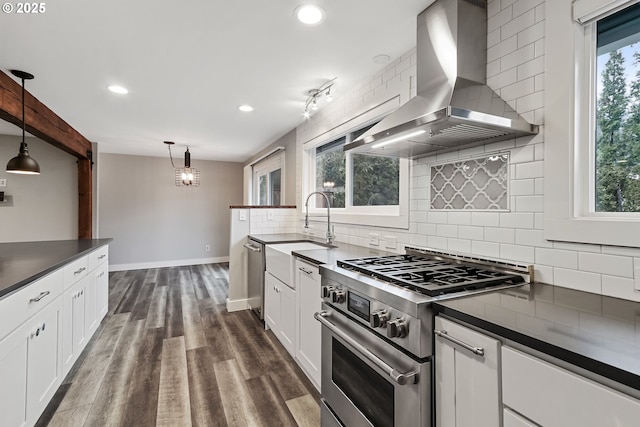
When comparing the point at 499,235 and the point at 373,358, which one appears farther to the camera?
the point at 499,235

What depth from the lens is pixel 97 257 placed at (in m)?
2.94

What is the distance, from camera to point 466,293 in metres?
1.16

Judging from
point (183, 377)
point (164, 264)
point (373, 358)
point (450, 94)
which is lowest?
point (183, 377)

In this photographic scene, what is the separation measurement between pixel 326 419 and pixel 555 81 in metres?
1.99

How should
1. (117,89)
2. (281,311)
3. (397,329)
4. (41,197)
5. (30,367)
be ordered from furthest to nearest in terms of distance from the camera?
1. (41,197)
2. (117,89)
3. (281,311)
4. (30,367)
5. (397,329)

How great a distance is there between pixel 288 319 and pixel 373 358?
1320 mm

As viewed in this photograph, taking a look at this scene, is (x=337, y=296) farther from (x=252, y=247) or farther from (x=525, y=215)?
(x=252, y=247)

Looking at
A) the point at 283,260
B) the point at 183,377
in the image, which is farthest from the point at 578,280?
the point at 183,377

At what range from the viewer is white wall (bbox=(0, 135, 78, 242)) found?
14.8ft

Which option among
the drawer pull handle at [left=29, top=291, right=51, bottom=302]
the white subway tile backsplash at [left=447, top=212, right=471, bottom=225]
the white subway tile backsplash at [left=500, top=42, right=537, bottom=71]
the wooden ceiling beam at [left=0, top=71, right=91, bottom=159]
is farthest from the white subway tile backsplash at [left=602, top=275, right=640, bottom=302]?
the wooden ceiling beam at [left=0, top=71, right=91, bottom=159]

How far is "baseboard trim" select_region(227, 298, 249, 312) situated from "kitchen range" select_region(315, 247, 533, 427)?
2228 millimetres

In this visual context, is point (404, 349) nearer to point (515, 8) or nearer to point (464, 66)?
point (464, 66)

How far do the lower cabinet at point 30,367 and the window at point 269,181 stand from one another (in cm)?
326

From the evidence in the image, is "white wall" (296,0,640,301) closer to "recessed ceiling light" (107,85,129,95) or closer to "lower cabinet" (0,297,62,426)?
"lower cabinet" (0,297,62,426)
